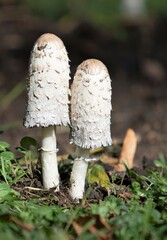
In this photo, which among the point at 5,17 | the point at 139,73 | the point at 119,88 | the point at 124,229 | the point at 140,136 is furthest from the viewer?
the point at 5,17

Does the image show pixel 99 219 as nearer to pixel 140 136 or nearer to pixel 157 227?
pixel 157 227

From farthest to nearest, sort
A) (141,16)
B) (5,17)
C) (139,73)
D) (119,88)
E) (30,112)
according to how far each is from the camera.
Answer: (141,16) → (5,17) → (139,73) → (119,88) → (30,112)

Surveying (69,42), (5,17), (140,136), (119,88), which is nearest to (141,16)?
(5,17)

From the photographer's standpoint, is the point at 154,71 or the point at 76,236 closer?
the point at 76,236

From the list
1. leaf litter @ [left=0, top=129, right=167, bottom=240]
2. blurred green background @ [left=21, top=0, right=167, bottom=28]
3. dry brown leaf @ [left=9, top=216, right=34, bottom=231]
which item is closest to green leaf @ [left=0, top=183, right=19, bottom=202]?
leaf litter @ [left=0, top=129, right=167, bottom=240]

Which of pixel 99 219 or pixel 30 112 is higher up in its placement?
pixel 30 112

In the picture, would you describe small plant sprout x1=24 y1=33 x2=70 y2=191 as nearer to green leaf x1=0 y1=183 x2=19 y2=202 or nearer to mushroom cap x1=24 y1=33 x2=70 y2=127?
mushroom cap x1=24 y1=33 x2=70 y2=127

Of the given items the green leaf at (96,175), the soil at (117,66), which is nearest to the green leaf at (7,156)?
the green leaf at (96,175)
